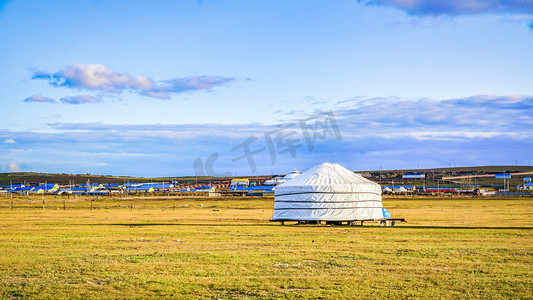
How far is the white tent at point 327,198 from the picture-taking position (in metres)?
27.6

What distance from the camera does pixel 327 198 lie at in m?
27.6

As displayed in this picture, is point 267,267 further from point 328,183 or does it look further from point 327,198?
point 328,183

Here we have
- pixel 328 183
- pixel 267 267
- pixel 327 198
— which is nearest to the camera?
pixel 267 267

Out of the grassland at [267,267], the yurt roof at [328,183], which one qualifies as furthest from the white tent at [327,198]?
the grassland at [267,267]

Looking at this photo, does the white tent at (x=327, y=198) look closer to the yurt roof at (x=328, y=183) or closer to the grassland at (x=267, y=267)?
the yurt roof at (x=328, y=183)

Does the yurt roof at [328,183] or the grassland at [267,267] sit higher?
the yurt roof at [328,183]

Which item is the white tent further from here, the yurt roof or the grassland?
the grassland

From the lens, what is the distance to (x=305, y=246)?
54.2 ft

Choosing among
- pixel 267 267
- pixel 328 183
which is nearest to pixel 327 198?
pixel 328 183

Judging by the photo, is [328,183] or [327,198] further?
[328,183]

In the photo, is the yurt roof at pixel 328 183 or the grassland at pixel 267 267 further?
the yurt roof at pixel 328 183

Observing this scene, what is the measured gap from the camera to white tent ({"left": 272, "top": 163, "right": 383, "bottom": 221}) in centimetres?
2761

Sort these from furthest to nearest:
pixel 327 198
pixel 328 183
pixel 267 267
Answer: pixel 328 183
pixel 327 198
pixel 267 267

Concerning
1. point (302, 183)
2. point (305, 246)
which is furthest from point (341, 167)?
point (305, 246)
